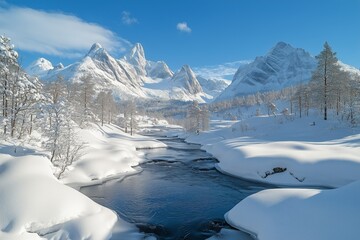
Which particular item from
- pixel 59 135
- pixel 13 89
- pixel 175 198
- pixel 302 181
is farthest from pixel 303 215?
pixel 13 89

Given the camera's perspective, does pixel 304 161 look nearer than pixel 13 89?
Yes

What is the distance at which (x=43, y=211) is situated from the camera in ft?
53.0

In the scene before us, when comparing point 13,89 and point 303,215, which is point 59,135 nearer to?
point 13,89

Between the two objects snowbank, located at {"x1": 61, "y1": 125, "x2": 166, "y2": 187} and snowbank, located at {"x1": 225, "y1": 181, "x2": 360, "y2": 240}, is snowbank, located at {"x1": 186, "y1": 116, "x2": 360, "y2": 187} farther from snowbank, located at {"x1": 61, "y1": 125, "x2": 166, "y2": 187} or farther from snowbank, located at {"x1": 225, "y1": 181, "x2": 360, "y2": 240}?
snowbank, located at {"x1": 61, "y1": 125, "x2": 166, "y2": 187}

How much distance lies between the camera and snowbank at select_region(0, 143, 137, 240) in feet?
49.2

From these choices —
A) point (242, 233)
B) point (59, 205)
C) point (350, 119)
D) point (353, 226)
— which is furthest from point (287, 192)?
point (350, 119)

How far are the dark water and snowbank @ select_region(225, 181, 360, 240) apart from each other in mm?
3149

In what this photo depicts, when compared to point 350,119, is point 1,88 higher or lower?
higher

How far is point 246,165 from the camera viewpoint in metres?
35.8

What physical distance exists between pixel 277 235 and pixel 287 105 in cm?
19622

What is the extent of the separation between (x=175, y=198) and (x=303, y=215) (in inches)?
552

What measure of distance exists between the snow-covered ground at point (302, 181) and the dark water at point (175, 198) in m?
2.41

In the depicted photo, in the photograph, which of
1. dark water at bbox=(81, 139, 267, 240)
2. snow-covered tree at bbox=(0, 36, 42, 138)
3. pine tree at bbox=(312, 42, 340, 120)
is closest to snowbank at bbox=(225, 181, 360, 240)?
dark water at bbox=(81, 139, 267, 240)

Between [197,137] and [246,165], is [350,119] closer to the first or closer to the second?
[246,165]
